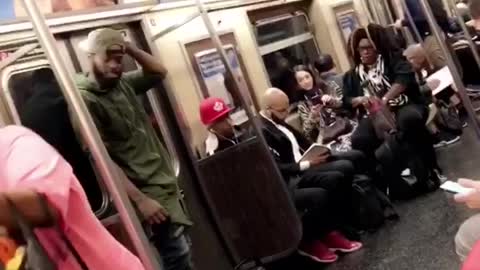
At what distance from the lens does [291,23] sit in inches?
262

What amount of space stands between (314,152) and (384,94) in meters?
1.37

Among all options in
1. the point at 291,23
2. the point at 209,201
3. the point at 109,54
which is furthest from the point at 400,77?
the point at 109,54

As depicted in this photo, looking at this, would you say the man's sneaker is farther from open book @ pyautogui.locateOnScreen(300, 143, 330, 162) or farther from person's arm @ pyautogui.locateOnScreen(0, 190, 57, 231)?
person's arm @ pyautogui.locateOnScreen(0, 190, 57, 231)

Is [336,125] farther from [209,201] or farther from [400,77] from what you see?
[209,201]

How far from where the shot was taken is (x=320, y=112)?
6.14 m

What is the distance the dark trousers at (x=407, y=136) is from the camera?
611 cm

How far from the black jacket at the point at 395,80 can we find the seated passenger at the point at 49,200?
4.87 meters

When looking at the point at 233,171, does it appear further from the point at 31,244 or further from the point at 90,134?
the point at 31,244

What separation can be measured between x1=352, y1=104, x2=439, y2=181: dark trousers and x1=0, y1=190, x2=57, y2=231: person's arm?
4738 millimetres

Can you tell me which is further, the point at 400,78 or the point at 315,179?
the point at 400,78

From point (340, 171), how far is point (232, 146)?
923 millimetres

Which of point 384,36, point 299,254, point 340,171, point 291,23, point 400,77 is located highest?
point 291,23

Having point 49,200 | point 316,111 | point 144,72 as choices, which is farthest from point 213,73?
point 49,200

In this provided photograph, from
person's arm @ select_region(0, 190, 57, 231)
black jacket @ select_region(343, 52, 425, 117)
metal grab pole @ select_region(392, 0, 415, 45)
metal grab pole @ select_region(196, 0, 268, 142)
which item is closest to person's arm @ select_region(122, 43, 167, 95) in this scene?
metal grab pole @ select_region(196, 0, 268, 142)
